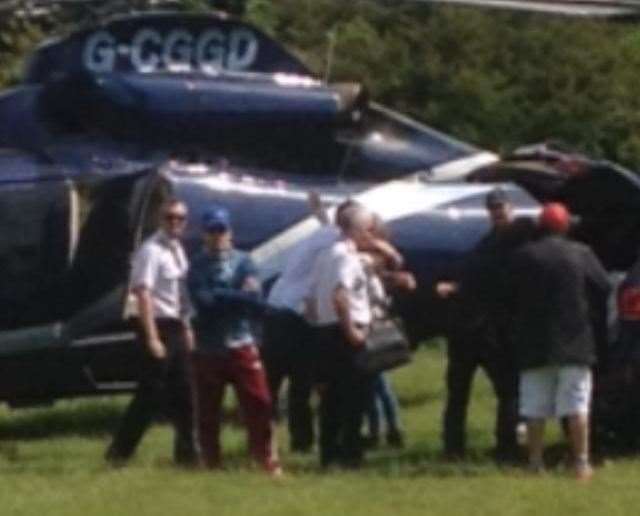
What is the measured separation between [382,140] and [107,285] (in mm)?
2877

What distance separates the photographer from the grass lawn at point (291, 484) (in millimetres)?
15680

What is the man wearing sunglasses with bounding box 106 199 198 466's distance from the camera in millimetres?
18328

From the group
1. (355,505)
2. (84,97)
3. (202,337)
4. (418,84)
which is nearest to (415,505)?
(355,505)

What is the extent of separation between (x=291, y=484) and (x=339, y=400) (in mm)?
1367

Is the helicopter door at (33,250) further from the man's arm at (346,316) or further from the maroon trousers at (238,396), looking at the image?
the man's arm at (346,316)

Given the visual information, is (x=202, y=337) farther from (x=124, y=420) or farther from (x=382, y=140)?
(x=382, y=140)

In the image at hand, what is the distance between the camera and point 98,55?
2242 centimetres

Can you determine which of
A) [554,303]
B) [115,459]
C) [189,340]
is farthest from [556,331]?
[115,459]

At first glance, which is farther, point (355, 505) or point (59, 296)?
point (59, 296)

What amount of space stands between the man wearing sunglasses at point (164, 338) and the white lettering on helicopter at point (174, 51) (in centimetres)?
393

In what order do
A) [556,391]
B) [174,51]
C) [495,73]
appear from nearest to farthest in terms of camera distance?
[556,391] < [174,51] < [495,73]

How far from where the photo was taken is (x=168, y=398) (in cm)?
1855

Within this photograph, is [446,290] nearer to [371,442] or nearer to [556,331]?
[371,442]

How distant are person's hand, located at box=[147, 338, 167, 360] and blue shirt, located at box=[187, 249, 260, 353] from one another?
312mm
